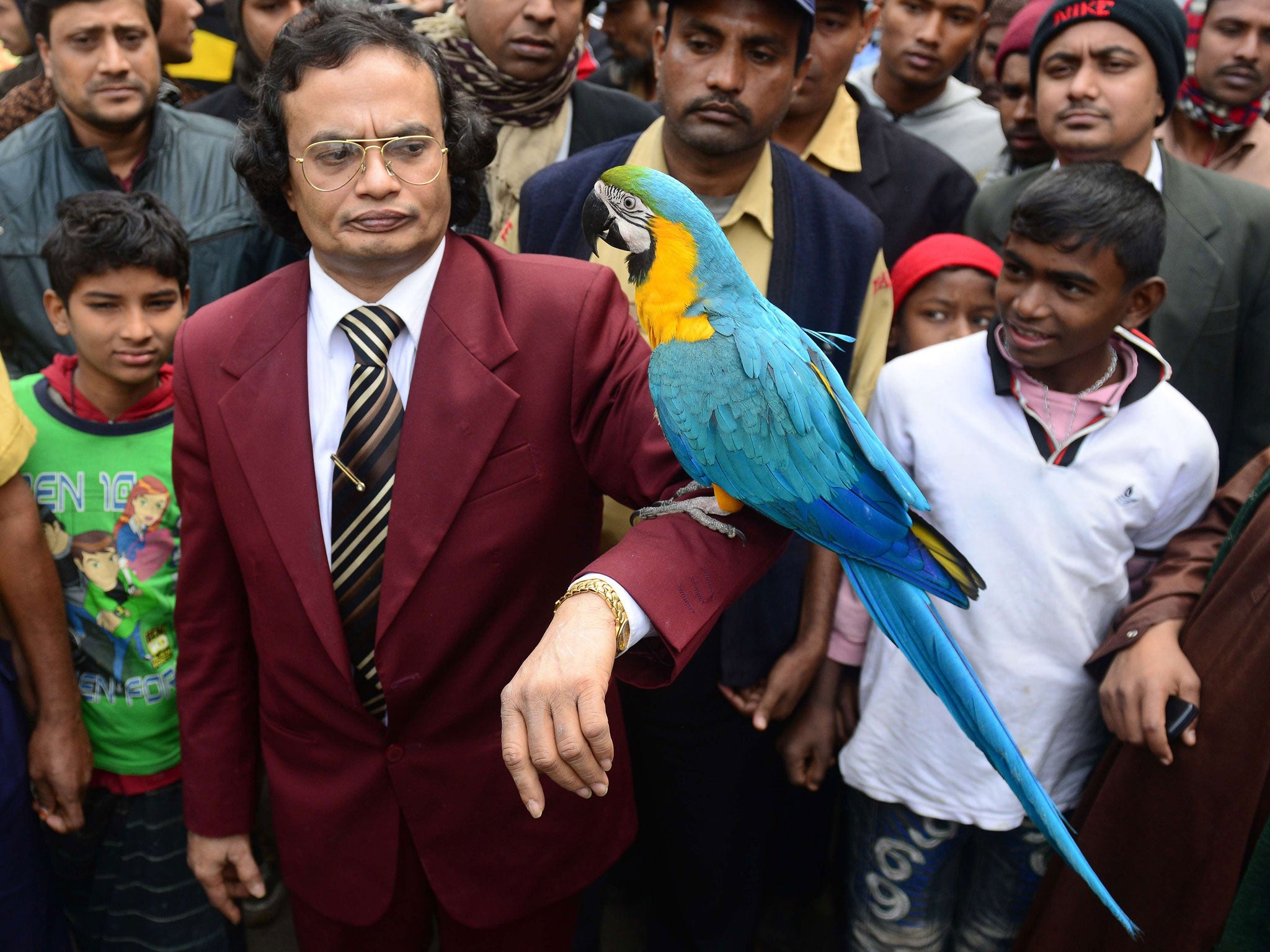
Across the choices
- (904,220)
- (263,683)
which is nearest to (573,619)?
(263,683)

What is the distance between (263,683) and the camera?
1.99 m

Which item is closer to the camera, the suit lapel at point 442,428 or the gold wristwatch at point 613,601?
the gold wristwatch at point 613,601

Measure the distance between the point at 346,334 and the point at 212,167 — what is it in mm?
1809

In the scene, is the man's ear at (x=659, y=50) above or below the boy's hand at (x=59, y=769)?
above

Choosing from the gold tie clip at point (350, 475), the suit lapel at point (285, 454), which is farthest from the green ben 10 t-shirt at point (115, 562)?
the gold tie clip at point (350, 475)

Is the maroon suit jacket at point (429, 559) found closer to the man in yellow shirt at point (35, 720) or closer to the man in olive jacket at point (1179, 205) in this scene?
the man in yellow shirt at point (35, 720)

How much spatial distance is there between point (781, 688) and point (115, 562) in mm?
1709

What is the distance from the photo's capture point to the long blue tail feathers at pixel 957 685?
60.2 inches

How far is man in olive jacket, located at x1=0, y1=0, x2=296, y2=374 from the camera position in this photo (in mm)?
2963

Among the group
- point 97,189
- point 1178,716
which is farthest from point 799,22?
point 97,189

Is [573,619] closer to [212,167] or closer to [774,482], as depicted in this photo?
[774,482]

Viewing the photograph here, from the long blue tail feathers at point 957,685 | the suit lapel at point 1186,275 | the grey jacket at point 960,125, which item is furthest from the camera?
the grey jacket at point 960,125

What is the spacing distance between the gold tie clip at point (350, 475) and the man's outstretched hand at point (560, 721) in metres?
0.63

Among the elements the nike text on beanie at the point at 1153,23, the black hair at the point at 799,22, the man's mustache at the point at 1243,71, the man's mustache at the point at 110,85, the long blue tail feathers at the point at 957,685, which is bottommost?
the long blue tail feathers at the point at 957,685
